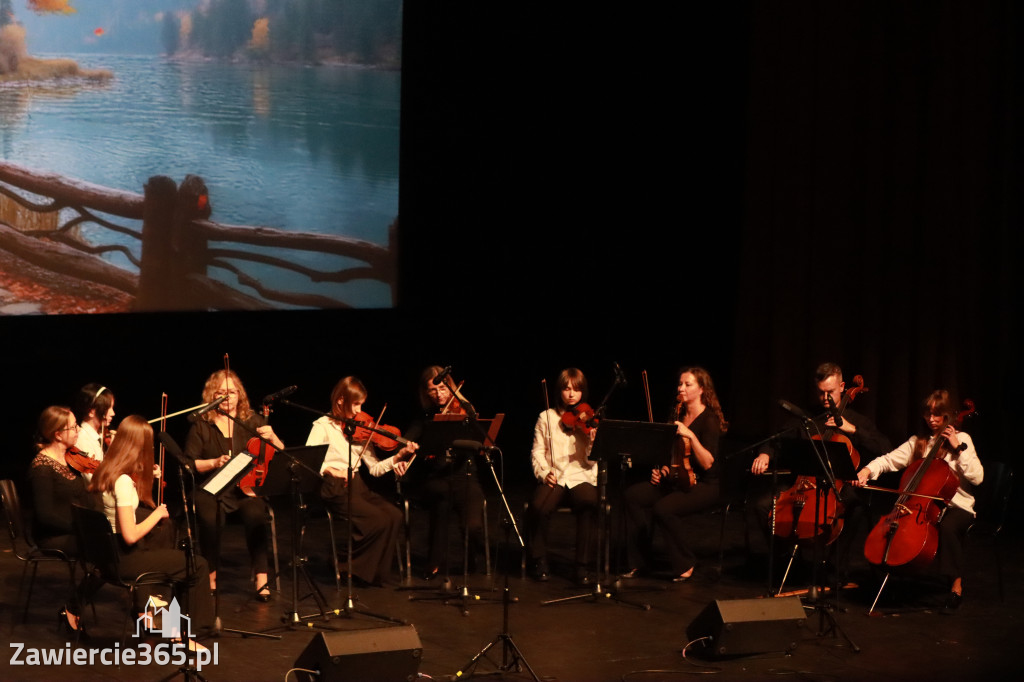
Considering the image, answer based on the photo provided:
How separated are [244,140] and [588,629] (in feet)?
15.6

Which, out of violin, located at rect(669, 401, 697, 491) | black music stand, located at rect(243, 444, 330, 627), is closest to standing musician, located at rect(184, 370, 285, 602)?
black music stand, located at rect(243, 444, 330, 627)

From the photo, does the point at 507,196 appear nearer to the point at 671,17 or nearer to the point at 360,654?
the point at 671,17

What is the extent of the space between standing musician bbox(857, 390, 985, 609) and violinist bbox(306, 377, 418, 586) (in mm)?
2498

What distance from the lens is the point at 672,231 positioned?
11156mm

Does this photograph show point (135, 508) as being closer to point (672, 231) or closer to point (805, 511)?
point (805, 511)

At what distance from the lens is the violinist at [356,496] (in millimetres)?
6750

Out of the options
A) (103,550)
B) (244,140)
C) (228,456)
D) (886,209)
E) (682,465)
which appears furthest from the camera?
(886,209)

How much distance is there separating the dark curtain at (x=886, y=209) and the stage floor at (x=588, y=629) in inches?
93.0

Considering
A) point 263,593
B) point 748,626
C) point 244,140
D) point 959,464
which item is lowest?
point 263,593

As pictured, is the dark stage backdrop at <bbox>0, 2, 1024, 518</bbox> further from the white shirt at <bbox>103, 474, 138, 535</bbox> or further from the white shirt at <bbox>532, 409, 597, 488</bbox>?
the white shirt at <bbox>103, 474, 138, 535</bbox>

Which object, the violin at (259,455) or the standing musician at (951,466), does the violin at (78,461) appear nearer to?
the violin at (259,455)

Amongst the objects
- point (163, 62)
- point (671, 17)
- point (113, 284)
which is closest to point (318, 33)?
point (163, 62)

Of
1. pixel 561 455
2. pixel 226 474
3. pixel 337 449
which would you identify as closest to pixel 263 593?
pixel 337 449

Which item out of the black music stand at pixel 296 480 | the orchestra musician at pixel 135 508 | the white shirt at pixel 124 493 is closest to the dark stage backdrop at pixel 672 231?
the black music stand at pixel 296 480
